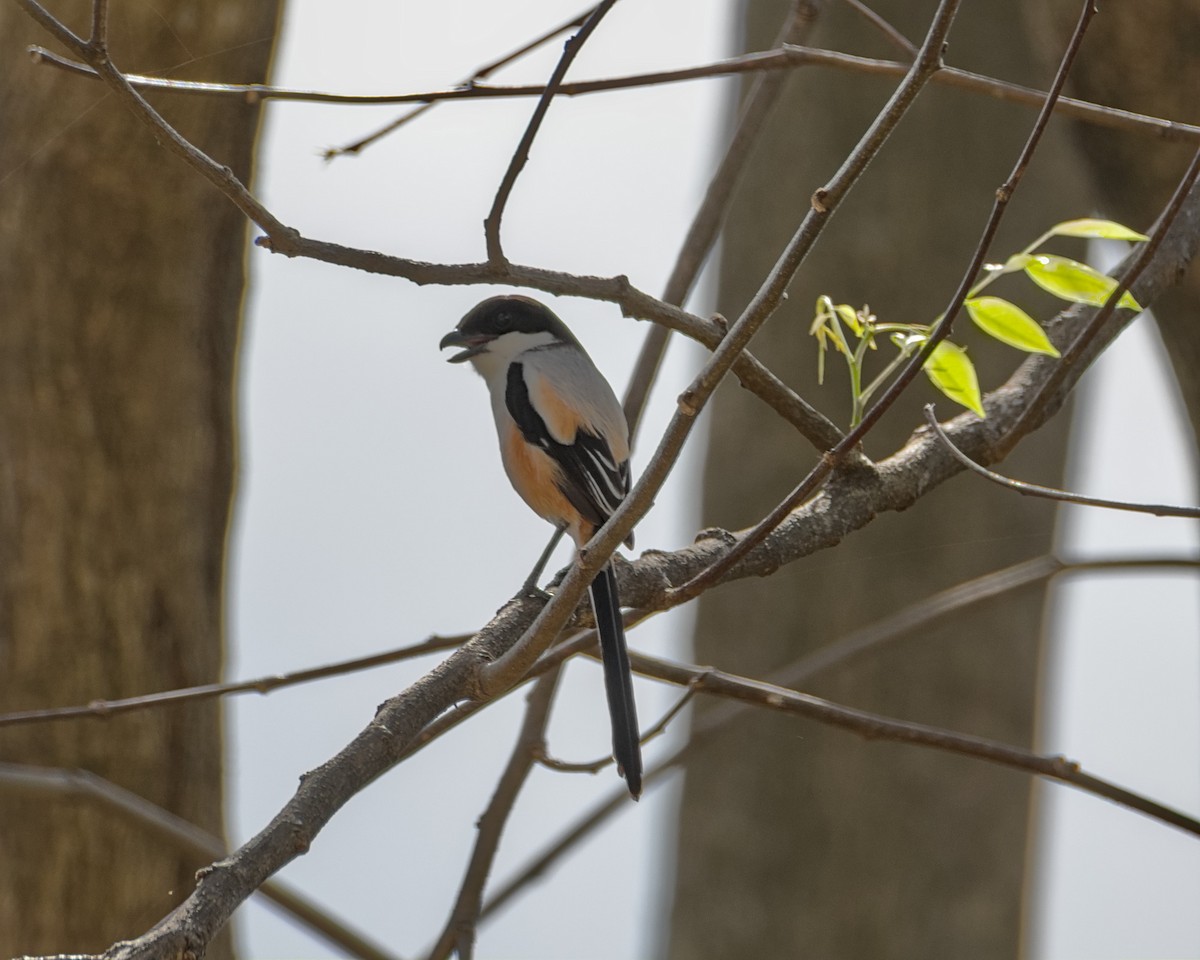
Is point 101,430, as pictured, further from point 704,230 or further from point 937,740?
point 937,740

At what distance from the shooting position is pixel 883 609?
5.94 meters

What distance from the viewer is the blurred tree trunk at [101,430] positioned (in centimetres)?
308

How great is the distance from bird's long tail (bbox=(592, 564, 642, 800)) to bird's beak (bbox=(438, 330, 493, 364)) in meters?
1.12

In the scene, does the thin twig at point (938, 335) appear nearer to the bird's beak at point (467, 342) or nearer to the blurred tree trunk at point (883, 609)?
the bird's beak at point (467, 342)

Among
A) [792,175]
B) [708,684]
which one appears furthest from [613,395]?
[792,175]

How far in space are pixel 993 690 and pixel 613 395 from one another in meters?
3.87

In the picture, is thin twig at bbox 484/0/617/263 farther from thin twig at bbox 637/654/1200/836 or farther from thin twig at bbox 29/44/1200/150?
thin twig at bbox 637/654/1200/836

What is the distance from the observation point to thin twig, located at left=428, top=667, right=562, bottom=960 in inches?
99.0

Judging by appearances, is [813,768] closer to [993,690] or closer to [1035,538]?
[993,690]

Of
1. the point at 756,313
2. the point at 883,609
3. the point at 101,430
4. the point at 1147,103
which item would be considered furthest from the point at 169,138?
the point at 883,609

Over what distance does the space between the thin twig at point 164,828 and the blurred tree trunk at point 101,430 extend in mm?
310

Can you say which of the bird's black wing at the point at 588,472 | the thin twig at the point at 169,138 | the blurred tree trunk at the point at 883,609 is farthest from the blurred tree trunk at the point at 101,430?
the blurred tree trunk at the point at 883,609

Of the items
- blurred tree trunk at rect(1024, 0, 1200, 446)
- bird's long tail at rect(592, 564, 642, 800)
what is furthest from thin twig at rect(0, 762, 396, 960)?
blurred tree trunk at rect(1024, 0, 1200, 446)

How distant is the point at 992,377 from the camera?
5719mm
